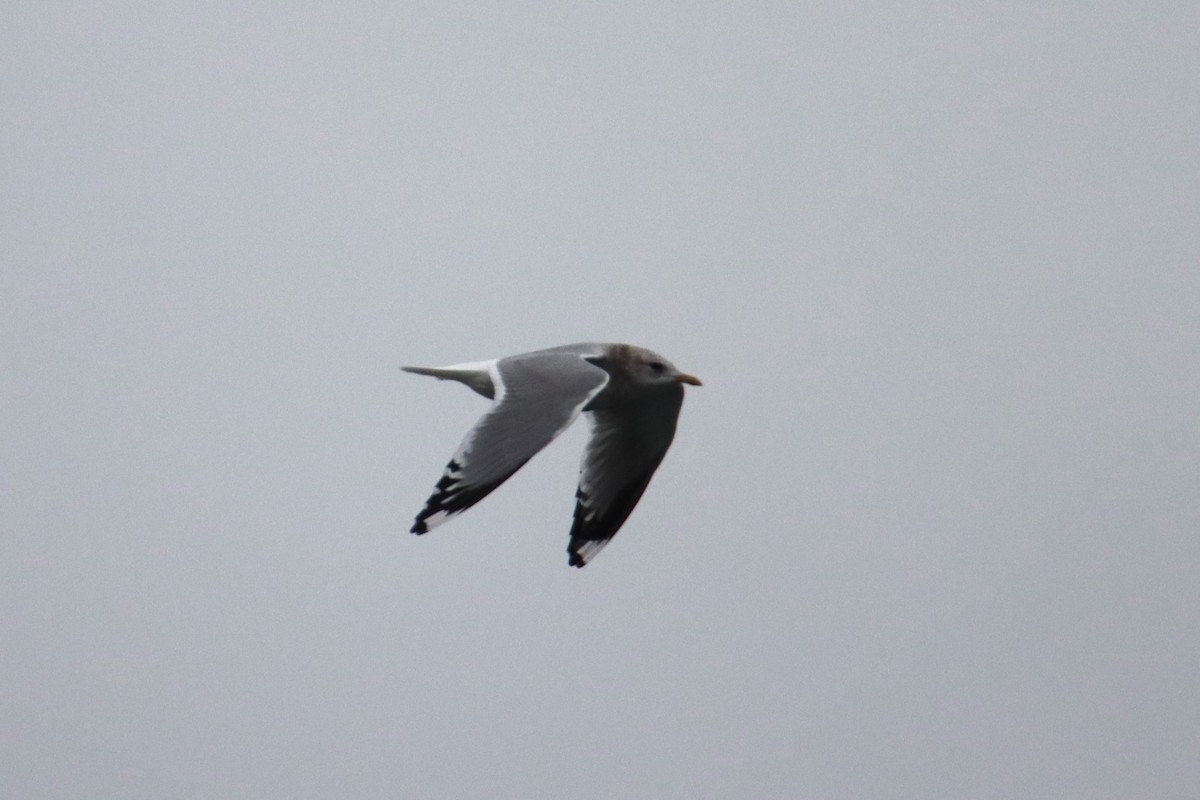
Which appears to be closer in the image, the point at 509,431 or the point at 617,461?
the point at 509,431

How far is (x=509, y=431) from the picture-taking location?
1.87 metres

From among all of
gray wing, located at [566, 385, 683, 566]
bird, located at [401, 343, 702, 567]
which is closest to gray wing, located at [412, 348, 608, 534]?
bird, located at [401, 343, 702, 567]

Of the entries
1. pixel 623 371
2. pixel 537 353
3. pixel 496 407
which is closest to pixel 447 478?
pixel 496 407

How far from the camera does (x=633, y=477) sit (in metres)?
2.41

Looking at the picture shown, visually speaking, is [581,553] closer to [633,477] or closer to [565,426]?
[633,477]

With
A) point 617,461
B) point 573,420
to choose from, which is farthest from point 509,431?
point 617,461

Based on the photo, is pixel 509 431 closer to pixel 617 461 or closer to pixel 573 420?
pixel 573 420

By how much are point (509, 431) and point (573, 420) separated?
95 mm

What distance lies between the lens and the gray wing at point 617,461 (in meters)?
2.39

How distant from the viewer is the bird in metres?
1.82

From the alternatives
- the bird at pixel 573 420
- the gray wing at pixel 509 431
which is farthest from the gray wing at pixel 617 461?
the gray wing at pixel 509 431

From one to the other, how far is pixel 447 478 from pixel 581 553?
0.61 metres

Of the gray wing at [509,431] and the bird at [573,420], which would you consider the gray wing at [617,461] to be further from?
the gray wing at [509,431]

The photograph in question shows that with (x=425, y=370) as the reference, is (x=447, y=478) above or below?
below
